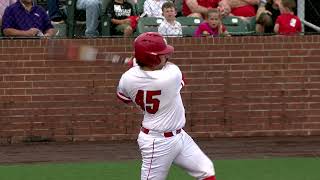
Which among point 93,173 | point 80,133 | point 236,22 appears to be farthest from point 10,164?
point 236,22

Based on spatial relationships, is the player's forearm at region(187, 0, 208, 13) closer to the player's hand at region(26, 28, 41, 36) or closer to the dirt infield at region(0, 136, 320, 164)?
the dirt infield at region(0, 136, 320, 164)

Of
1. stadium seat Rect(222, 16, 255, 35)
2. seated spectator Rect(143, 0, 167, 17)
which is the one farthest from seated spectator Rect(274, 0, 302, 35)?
seated spectator Rect(143, 0, 167, 17)

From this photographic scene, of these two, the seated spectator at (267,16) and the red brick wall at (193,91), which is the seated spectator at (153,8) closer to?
the red brick wall at (193,91)

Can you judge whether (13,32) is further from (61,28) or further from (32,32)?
(61,28)

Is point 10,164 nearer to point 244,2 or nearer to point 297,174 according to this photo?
point 297,174

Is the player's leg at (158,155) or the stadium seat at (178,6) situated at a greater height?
the stadium seat at (178,6)

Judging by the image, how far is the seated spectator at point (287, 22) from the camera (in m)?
12.1

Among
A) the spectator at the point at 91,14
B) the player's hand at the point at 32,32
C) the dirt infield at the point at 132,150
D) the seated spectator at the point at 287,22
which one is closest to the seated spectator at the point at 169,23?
the spectator at the point at 91,14

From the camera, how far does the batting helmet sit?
20.5 ft

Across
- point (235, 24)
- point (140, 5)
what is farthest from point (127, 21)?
point (235, 24)

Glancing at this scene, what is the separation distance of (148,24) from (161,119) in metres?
5.48

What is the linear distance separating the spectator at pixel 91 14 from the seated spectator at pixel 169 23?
39.2 inches

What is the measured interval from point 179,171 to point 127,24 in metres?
3.50

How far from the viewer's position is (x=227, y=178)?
8602 millimetres
